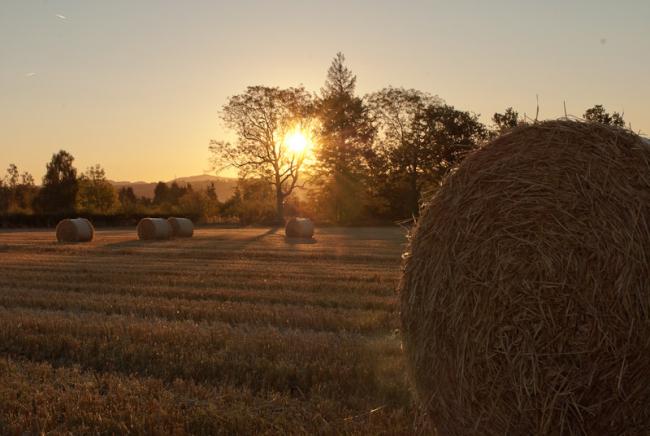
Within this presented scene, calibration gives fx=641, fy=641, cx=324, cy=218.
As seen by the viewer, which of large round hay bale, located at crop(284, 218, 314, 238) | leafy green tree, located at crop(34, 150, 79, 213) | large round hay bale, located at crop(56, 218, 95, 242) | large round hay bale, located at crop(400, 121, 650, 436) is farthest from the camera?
leafy green tree, located at crop(34, 150, 79, 213)

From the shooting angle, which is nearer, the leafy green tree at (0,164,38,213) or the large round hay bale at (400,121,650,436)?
the large round hay bale at (400,121,650,436)

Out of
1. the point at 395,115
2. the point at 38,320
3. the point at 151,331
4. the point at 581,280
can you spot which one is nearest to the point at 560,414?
the point at 581,280

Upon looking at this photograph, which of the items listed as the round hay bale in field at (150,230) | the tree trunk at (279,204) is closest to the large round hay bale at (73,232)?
the round hay bale in field at (150,230)

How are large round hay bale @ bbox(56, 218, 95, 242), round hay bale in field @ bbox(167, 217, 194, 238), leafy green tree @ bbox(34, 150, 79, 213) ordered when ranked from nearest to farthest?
large round hay bale @ bbox(56, 218, 95, 242) < round hay bale in field @ bbox(167, 217, 194, 238) < leafy green tree @ bbox(34, 150, 79, 213)

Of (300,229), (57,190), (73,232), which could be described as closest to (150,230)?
(73,232)

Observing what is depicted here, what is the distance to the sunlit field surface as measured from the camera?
4.95 metres

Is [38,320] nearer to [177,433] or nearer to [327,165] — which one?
[177,433]

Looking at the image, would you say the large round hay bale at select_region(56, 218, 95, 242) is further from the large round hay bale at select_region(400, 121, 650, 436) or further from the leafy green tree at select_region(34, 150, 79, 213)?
the leafy green tree at select_region(34, 150, 79, 213)

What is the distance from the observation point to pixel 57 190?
69062 millimetres

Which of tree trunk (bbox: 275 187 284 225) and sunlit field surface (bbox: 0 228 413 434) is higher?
tree trunk (bbox: 275 187 284 225)

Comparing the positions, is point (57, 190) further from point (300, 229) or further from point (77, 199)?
point (300, 229)

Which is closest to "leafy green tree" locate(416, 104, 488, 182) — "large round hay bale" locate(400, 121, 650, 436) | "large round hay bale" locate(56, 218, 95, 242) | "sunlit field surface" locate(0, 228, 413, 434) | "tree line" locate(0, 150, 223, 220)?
"tree line" locate(0, 150, 223, 220)

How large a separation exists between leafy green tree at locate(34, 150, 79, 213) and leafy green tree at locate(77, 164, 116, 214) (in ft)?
11.8

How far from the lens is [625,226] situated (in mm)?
3809
